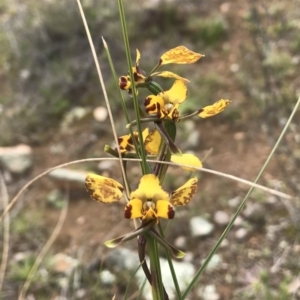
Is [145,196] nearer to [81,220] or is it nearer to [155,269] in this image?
[155,269]

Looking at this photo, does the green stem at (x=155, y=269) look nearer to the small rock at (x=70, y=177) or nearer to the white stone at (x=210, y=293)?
the white stone at (x=210, y=293)

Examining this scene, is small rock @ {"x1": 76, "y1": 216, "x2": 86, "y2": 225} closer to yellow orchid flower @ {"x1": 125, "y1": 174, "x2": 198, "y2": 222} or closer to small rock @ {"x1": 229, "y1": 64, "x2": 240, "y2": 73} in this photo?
small rock @ {"x1": 229, "y1": 64, "x2": 240, "y2": 73}

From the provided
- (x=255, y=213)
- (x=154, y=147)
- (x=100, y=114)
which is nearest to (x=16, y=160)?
(x=100, y=114)

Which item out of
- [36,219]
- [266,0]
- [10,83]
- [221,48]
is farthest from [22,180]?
[266,0]

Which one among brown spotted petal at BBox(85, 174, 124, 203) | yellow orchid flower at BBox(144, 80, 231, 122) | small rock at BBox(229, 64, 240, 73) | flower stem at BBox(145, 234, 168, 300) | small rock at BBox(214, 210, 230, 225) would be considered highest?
yellow orchid flower at BBox(144, 80, 231, 122)

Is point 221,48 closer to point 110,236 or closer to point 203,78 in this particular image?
point 203,78

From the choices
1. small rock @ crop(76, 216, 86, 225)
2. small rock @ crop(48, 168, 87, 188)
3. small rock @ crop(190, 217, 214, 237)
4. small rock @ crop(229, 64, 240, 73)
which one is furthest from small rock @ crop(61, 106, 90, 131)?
small rock @ crop(190, 217, 214, 237)

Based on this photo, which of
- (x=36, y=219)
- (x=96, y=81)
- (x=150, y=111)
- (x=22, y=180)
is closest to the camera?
(x=150, y=111)
